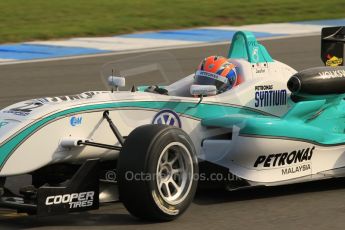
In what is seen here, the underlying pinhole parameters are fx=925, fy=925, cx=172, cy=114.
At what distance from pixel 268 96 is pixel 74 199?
2.28 meters

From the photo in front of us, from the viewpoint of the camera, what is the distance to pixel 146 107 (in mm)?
7211

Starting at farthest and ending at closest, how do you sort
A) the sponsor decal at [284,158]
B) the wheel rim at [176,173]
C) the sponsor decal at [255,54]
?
the sponsor decal at [255,54], the sponsor decal at [284,158], the wheel rim at [176,173]

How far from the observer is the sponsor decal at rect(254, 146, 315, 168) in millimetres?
7422

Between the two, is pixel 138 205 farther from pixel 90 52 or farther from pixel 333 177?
pixel 90 52

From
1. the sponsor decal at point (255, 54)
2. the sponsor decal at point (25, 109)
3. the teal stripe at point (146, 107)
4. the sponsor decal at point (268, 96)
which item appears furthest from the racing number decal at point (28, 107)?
the sponsor decal at point (255, 54)

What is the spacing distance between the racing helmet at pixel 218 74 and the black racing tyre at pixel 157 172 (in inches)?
49.4

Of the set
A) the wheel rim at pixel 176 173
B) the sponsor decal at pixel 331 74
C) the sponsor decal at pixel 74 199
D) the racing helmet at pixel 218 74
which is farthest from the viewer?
the racing helmet at pixel 218 74

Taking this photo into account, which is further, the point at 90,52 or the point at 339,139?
the point at 90,52

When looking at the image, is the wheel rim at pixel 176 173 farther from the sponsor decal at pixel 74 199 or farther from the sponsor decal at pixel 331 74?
the sponsor decal at pixel 331 74

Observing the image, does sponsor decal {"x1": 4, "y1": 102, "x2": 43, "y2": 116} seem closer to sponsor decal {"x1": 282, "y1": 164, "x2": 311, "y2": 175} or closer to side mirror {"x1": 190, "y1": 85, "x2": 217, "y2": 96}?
side mirror {"x1": 190, "y1": 85, "x2": 217, "y2": 96}

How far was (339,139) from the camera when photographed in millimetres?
7855

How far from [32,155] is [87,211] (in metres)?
0.66

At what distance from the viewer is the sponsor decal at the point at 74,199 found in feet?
21.0

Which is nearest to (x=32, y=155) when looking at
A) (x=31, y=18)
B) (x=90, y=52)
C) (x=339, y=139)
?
(x=339, y=139)
